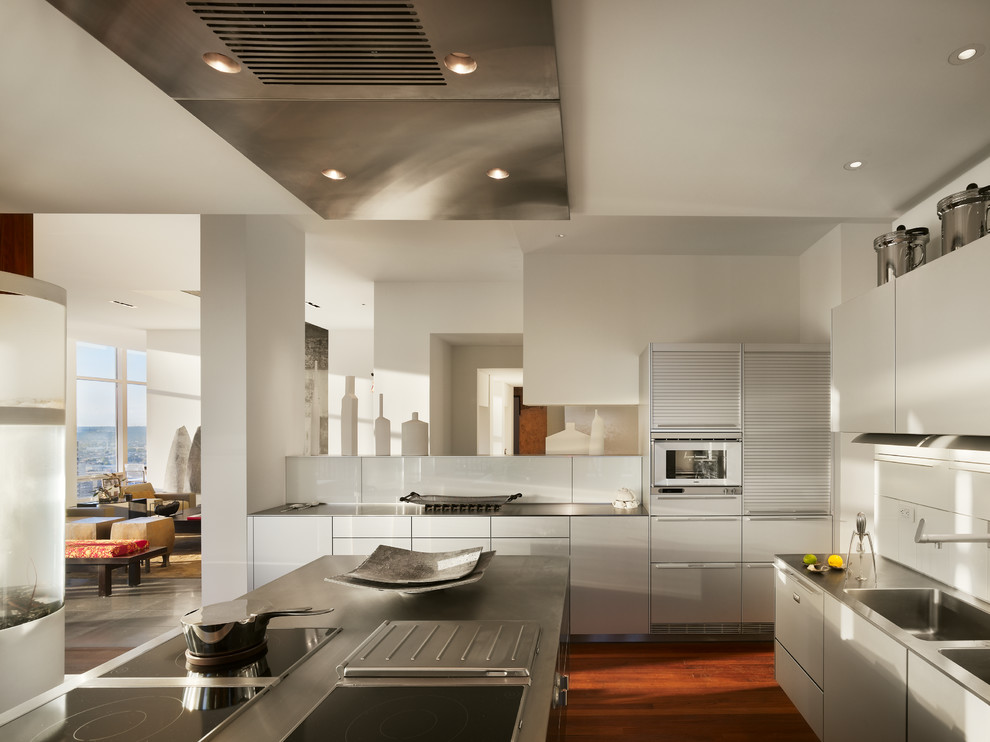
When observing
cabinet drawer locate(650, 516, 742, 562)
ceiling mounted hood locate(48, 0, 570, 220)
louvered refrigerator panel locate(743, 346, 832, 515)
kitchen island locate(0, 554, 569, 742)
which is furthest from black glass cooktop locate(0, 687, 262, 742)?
louvered refrigerator panel locate(743, 346, 832, 515)

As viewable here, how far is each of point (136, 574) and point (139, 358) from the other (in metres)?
6.95

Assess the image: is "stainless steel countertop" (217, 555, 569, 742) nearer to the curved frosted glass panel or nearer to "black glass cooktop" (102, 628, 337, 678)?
"black glass cooktop" (102, 628, 337, 678)

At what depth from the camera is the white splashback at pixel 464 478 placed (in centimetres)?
471

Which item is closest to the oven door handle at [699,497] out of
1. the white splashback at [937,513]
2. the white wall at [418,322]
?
the white splashback at [937,513]

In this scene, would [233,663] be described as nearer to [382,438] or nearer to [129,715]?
[129,715]

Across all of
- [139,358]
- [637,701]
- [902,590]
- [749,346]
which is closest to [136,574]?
[637,701]

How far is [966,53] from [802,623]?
7.66ft

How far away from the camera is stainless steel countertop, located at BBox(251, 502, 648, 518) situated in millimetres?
4277

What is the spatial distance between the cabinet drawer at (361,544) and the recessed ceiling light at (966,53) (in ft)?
11.8

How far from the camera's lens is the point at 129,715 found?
117cm

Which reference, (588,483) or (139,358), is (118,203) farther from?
(139,358)

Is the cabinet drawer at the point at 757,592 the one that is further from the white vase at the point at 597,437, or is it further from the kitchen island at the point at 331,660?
the kitchen island at the point at 331,660

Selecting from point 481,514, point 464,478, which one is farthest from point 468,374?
point 481,514

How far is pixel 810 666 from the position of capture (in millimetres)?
2865
